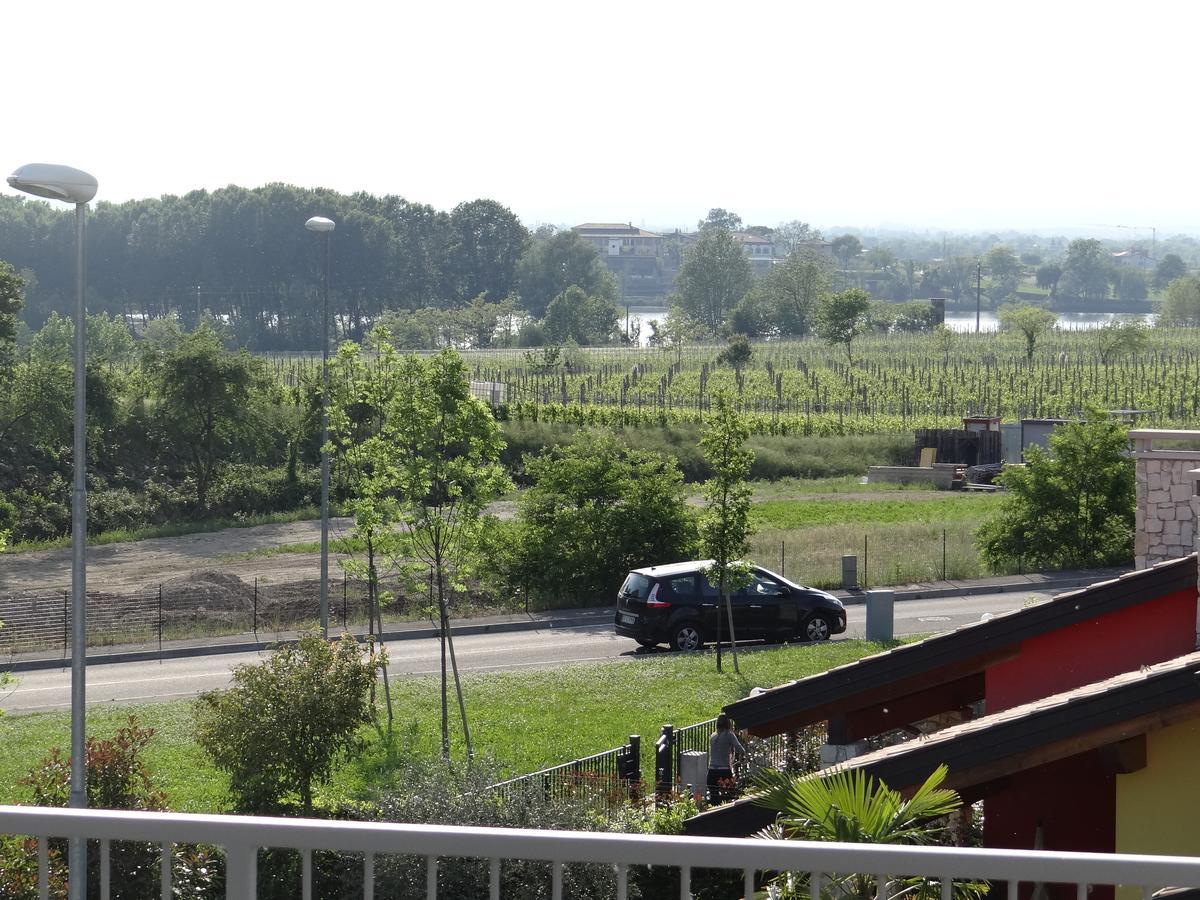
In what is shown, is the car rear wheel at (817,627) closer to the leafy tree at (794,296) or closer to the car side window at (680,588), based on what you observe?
the car side window at (680,588)

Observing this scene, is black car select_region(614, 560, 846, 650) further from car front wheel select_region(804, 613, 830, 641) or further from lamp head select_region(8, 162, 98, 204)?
lamp head select_region(8, 162, 98, 204)

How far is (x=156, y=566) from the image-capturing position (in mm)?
36500

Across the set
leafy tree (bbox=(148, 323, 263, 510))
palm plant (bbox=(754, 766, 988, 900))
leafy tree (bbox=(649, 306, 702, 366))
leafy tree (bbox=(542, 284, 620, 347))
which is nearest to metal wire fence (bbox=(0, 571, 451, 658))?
leafy tree (bbox=(148, 323, 263, 510))

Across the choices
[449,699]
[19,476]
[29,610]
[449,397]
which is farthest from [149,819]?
[19,476]

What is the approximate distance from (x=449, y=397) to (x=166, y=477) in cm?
3217

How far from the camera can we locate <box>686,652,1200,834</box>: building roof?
20.8 ft

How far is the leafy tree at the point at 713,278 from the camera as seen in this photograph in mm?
153375

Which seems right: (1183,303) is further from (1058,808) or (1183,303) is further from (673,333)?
(1058,808)

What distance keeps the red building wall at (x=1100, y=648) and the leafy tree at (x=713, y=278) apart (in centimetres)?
14417

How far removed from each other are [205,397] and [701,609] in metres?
26.8

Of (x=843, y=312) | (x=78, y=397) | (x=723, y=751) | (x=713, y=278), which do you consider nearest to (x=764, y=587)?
(x=723, y=751)

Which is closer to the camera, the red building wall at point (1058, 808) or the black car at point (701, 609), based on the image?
the red building wall at point (1058, 808)

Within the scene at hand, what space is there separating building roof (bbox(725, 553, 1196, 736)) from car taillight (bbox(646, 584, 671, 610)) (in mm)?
14710

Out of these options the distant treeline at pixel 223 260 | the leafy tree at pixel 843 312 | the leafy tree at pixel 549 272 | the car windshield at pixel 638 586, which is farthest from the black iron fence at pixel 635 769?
the leafy tree at pixel 549 272
